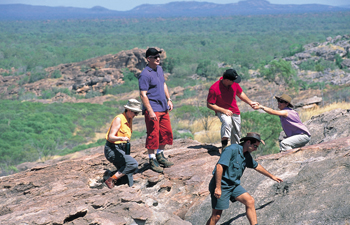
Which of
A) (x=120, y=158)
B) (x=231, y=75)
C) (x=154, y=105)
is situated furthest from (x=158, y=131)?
(x=231, y=75)

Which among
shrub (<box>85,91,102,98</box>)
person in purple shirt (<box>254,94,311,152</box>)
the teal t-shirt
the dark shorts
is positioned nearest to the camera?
the teal t-shirt

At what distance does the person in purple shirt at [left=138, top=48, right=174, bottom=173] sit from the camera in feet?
15.7

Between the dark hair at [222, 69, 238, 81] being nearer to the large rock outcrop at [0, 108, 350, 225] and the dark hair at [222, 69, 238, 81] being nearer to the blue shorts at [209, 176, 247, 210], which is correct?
the large rock outcrop at [0, 108, 350, 225]

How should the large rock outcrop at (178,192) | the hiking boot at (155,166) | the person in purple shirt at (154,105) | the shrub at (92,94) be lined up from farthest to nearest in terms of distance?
the shrub at (92,94) < the hiking boot at (155,166) < the person in purple shirt at (154,105) < the large rock outcrop at (178,192)

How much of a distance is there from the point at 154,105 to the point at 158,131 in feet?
1.24

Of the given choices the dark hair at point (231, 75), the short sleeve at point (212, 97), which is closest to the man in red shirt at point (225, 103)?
the short sleeve at point (212, 97)

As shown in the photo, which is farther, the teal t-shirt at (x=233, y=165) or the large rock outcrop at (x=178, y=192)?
the large rock outcrop at (x=178, y=192)

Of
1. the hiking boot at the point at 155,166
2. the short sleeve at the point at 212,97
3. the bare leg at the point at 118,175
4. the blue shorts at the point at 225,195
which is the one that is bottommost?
the hiking boot at the point at 155,166

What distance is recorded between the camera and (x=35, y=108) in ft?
82.9

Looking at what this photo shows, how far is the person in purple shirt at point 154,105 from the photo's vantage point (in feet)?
15.7

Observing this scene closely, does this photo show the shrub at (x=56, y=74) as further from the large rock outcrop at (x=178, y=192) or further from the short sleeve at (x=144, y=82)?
the short sleeve at (x=144, y=82)

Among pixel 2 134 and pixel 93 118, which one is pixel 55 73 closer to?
pixel 93 118

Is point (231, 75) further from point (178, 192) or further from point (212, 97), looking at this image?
point (178, 192)

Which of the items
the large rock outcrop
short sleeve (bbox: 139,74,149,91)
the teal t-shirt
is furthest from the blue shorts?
short sleeve (bbox: 139,74,149,91)
